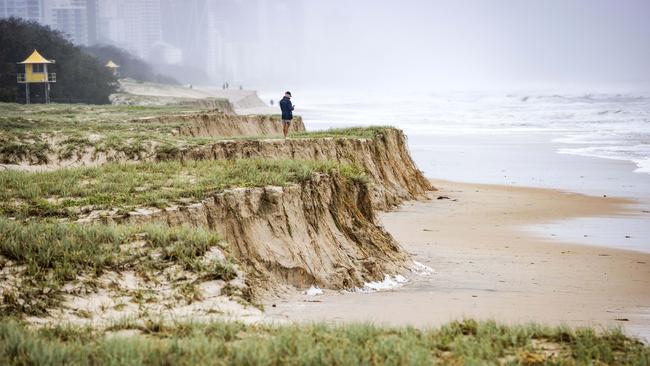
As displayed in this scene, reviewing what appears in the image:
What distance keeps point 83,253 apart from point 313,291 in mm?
4144

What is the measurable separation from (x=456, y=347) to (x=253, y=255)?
5.94 m

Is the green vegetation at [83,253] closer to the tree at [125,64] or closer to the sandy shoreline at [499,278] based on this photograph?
the sandy shoreline at [499,278]

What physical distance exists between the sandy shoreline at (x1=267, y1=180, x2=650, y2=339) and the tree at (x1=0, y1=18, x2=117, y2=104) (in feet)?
143

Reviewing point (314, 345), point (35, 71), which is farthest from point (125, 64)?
point (314, 345)

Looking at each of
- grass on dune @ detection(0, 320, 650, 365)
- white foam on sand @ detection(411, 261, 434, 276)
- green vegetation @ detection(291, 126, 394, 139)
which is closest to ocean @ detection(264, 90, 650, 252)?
white foam on sand @ detection(411, 261, 434, 276)

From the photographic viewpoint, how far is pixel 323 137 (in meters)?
27.3

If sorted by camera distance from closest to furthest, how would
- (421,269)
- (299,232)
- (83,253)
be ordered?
(83,253)
(299,232)
(421,269)

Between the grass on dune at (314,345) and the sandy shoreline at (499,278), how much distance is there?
1.36 m

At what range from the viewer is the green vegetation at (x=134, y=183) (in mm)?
14125

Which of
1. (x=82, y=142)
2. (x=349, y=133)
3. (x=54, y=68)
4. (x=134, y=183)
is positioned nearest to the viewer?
(x=134, y=183)

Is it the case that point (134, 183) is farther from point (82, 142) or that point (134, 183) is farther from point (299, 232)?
point (82, 142)

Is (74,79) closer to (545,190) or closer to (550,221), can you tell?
(545,190)

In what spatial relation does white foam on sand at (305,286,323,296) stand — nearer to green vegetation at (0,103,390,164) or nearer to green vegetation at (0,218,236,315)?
green vegetation at (0,218,236,315)

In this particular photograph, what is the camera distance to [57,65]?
67938mm
